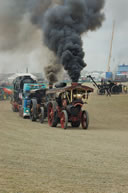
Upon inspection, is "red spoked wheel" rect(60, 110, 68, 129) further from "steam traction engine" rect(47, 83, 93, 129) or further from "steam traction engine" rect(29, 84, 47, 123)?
"steam traction engine" rect(29, 84, 47, 123)

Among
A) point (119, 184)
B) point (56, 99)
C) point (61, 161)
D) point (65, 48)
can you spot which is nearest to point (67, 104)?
point (56, 99)

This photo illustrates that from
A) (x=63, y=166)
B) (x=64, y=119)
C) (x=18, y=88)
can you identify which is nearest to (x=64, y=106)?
(x=64, y=119)

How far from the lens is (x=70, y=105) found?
13.9 meters

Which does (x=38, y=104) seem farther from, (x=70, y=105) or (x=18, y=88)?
(x=18, y=88)

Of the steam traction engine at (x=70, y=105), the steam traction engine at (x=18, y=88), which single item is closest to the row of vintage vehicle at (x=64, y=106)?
the steam traction engine at (x=70, y=105)

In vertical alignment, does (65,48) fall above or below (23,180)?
above

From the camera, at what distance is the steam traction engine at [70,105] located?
13682mm

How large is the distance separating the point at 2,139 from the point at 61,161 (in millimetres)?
3139

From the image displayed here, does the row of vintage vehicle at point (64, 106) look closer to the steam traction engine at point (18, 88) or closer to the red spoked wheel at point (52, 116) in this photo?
the red spoked wheel at point (52, 116)

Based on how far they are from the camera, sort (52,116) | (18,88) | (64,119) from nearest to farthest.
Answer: (64,119) < (52,116) < (18,88)

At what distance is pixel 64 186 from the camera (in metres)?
4.73

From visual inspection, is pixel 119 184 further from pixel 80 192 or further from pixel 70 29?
pixel 70 29

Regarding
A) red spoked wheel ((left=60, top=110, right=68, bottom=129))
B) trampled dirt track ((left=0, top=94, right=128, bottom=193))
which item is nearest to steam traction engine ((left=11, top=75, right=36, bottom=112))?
red spoked wheel ((left=60, top=110, right=68, bottom=129))

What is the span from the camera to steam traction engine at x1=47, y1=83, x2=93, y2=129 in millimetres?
13682
